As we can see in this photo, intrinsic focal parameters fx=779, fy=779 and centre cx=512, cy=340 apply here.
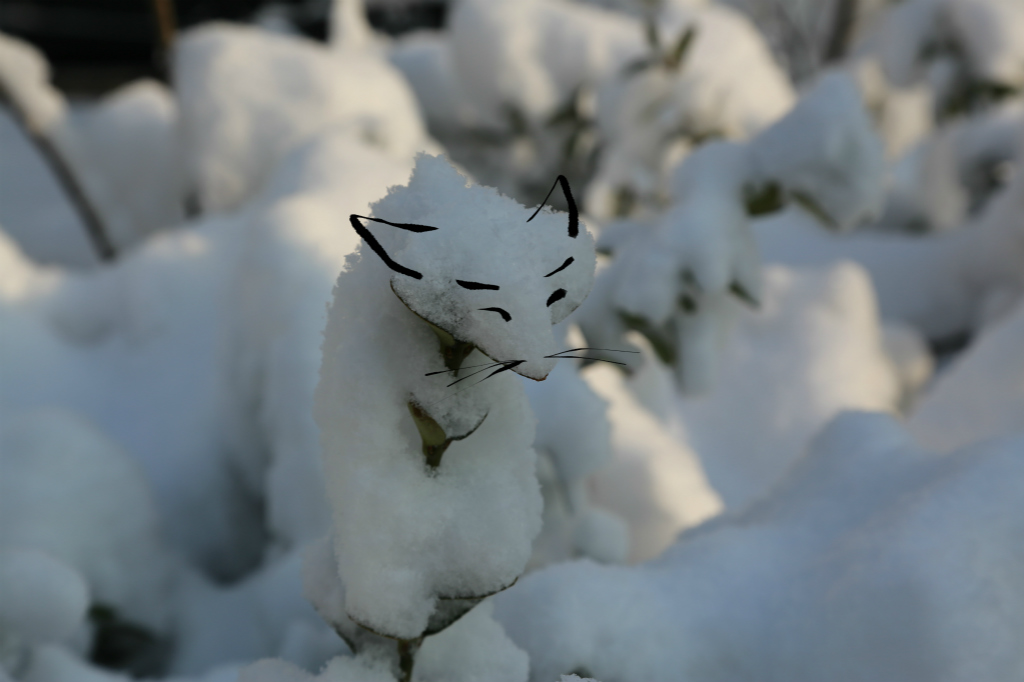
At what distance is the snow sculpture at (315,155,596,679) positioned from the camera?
0.91ft

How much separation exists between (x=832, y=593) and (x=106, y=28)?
3.14m

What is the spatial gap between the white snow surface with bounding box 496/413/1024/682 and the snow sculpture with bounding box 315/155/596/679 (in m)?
0.17

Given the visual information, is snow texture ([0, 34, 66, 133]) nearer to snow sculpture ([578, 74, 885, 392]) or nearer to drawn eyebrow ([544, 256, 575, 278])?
snow sculpture ([578, 74, 885, 392])

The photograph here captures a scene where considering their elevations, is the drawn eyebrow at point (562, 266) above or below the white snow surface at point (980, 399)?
above

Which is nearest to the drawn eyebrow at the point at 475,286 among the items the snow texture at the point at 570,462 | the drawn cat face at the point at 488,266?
the drawn cat face at the point at 488,266

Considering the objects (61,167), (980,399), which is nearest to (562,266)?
(980,399)

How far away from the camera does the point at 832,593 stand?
43 cm

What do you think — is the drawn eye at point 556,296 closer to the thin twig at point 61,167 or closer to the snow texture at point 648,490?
the snow texture at point 648,490

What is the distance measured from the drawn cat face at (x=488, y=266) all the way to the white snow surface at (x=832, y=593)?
25 centimetres

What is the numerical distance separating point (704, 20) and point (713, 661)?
1742 millimetres

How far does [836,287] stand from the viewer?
1276 millimetres

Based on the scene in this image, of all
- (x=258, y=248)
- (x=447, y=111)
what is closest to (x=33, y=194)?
(x=447, y=111)

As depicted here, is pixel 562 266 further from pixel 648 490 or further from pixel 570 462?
pixel 648 490

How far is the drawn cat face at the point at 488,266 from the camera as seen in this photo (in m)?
0.25
